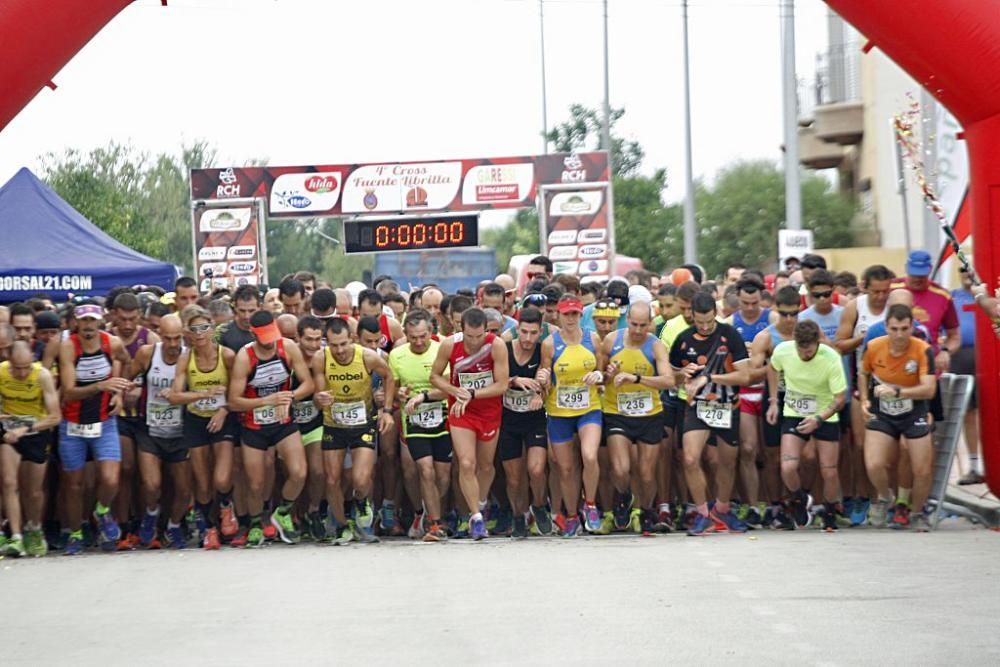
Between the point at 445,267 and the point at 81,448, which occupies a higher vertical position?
the point at 445,267

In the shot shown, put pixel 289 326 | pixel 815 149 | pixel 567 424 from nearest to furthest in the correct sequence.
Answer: pixel 567 424 < pixel 289 326 < pixel 815 149

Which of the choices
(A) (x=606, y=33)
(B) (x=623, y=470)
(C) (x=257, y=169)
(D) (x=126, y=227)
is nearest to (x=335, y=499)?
(B) (x=623, y=470)

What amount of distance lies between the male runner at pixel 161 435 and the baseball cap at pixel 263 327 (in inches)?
26.1

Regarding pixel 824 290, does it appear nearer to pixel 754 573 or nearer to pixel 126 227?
pixel 754 573

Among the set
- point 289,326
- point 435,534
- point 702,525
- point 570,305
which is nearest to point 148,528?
point 289,326

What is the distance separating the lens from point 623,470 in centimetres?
1294

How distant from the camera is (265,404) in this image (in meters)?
12.6

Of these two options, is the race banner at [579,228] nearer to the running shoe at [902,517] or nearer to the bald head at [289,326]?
the bald head at [289,326]

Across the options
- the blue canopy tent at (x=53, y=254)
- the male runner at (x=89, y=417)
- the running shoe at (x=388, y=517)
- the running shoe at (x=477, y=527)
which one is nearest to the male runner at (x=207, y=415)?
the male runner at (x=89, y=417)

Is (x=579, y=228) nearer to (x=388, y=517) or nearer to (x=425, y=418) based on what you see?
(x=388, y=517)

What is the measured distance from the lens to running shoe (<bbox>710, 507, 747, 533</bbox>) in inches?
516

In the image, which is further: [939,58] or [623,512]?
[623,512]

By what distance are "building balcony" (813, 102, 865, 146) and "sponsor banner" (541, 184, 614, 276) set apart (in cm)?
1754

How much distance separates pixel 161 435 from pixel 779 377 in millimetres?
4803
